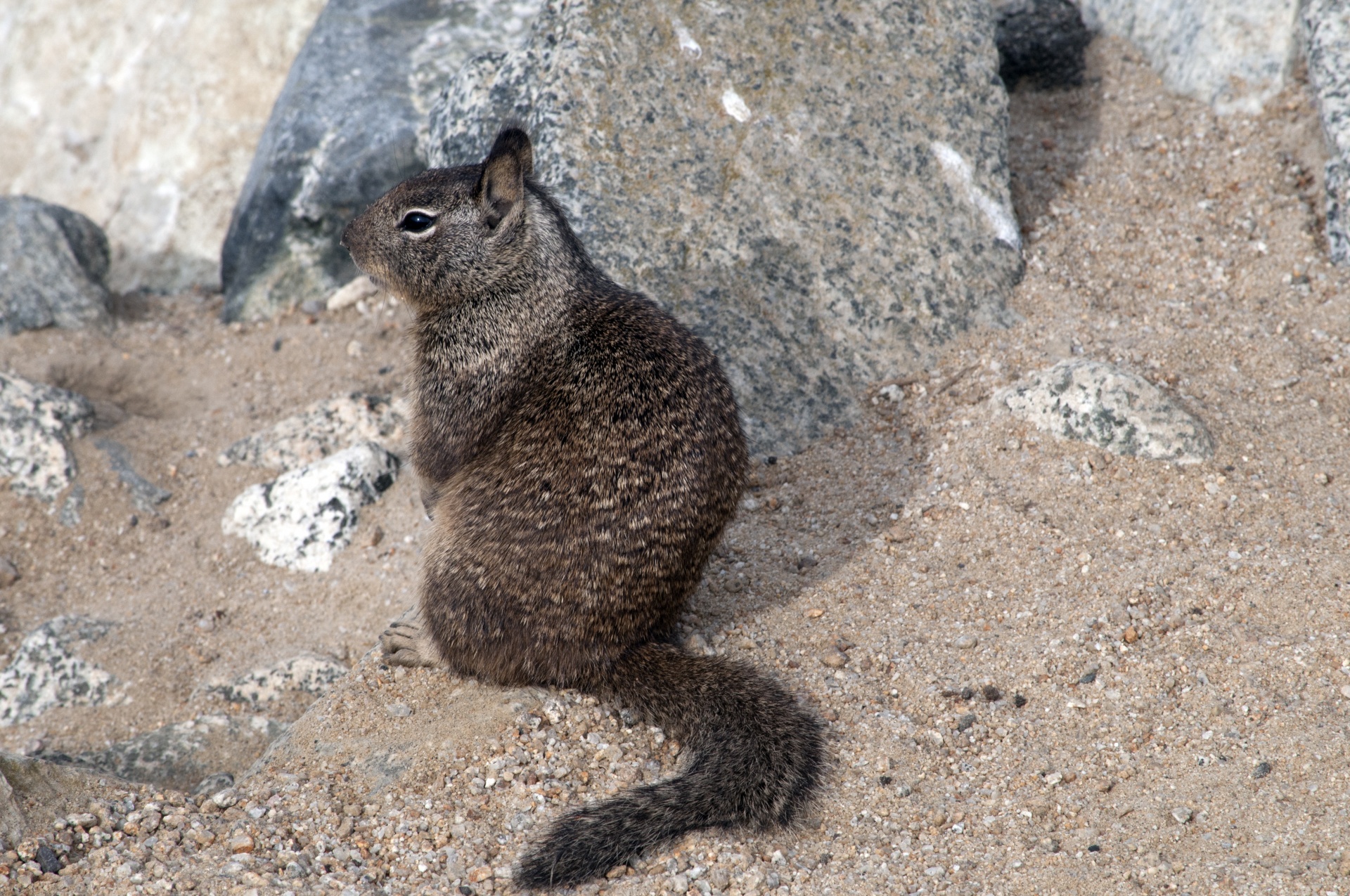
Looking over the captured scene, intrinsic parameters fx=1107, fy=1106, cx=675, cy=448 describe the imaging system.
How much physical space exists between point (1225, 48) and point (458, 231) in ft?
18.1

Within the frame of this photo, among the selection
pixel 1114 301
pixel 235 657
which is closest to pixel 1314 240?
pixel 1114 301

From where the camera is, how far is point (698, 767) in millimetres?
3939

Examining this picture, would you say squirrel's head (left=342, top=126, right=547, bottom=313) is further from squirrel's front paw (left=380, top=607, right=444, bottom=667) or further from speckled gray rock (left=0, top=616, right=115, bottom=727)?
speckled gray rock (left=0, top=616, right=115, bottom=727)

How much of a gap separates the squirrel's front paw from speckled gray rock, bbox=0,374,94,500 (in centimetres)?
307

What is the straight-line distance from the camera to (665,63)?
20.8ft

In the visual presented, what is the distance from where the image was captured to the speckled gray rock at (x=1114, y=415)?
5.26m

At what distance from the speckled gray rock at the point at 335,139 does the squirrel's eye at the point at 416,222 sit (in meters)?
3.26

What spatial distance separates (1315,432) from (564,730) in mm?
3839

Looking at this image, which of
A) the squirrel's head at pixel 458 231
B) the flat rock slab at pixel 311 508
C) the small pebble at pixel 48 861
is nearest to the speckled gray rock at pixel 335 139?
the flat rock slab at pixel 311 508

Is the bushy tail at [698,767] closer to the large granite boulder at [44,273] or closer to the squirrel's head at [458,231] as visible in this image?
the squirrel's head at [458,231]

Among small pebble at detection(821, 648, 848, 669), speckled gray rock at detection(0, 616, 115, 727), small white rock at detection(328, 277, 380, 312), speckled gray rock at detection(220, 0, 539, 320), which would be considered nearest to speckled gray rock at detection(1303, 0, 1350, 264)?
small pebble at detection(821, 648, 848, 669)

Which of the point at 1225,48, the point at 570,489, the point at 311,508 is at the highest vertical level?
the point at 1225,48

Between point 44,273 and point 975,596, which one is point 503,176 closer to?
point 975,596

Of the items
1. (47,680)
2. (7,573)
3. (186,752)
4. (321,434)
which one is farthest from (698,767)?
(7,573)
